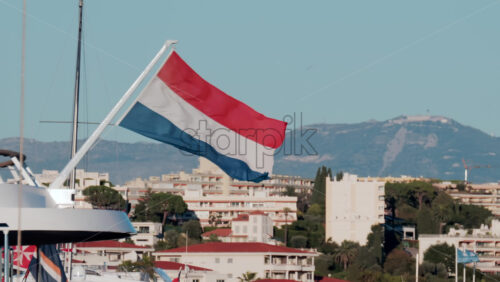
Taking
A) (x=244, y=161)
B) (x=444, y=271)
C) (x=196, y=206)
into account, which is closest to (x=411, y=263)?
(x=444, y=271)

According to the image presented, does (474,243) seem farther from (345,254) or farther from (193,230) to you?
(193,230)

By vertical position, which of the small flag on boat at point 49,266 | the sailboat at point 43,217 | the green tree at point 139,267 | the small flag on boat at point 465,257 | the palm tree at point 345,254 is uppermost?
the sailboat at point 43,217

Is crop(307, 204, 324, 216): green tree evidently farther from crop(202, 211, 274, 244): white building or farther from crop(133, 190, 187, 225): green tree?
crop(202, 211, 274, 244): white building

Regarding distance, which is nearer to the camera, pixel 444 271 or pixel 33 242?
pixel 33 242

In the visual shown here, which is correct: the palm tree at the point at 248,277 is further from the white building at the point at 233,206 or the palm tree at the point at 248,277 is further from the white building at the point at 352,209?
the white building at the point at 233,206

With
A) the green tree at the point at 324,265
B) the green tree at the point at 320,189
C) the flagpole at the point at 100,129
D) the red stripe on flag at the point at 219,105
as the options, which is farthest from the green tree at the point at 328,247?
the flagpole at the point at 100,129

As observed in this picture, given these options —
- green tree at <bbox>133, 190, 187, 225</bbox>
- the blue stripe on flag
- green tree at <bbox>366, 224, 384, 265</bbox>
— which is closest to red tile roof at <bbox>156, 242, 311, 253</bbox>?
green tree at <bbox>366, 224, 384, 265</bbox>

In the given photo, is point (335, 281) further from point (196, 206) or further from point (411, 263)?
point (196, 206)
